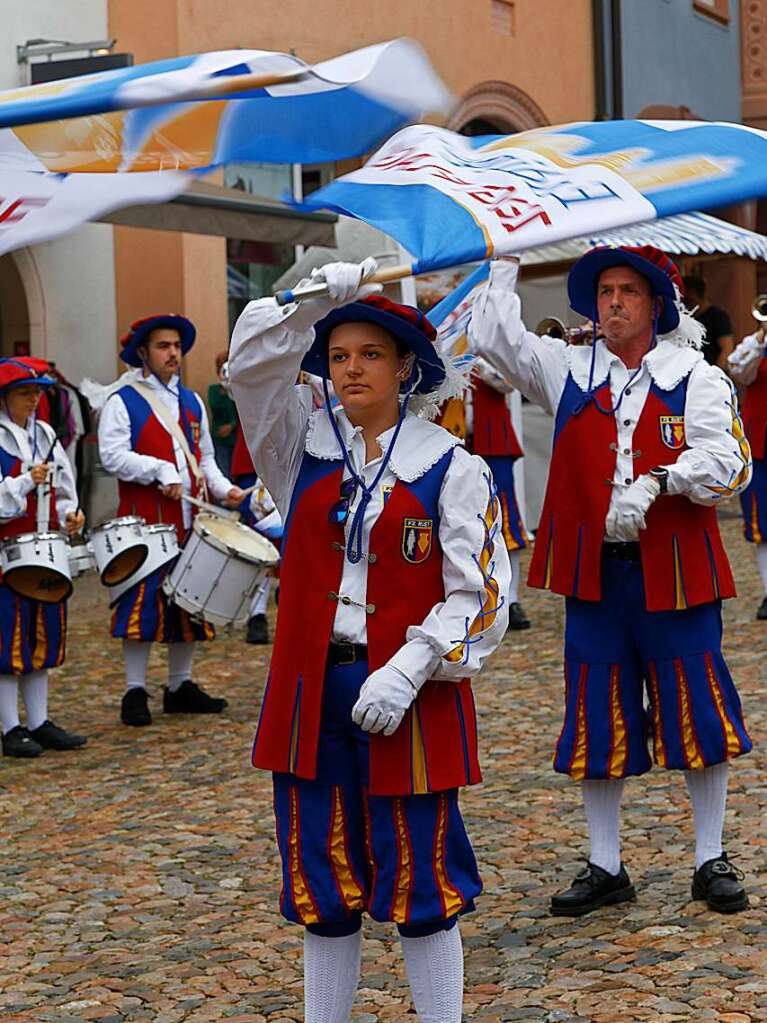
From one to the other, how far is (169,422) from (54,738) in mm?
1510

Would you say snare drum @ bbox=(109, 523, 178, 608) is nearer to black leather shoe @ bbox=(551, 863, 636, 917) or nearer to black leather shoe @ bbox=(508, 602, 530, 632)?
black leather shoe @ bbox=(551, 863, 636, 917)

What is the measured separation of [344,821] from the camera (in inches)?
139

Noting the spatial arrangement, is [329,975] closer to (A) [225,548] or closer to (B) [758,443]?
(A) [225,548]

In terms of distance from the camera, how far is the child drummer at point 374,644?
3455mm

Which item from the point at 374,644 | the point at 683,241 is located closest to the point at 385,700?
the point at 374,644

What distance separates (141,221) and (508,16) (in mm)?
9097

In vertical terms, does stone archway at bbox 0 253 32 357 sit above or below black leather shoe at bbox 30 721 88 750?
above

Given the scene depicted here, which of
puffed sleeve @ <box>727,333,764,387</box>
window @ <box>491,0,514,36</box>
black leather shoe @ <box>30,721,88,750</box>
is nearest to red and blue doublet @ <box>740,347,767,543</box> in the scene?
puffed sleeve @ <box>727,333,764,387</box>

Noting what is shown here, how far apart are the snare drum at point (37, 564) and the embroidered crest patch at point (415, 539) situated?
3.64 m

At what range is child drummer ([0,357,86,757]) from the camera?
22.9 ft

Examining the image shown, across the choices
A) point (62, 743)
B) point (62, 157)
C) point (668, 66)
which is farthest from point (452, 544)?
point (668, 66)

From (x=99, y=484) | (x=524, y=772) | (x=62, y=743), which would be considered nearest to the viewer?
(x=524, y=772)

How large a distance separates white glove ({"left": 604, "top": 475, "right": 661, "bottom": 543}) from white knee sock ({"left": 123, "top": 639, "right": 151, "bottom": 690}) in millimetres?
3639

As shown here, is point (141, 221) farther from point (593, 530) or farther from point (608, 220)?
point (608, 220)
